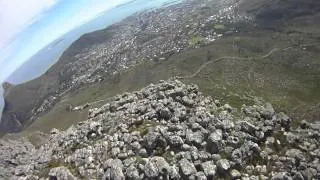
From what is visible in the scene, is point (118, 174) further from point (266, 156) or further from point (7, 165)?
point (7, 165)

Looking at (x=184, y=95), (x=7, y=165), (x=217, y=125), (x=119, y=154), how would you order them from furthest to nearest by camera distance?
(x=7, y=165)
(x=184, y=95)
(x=217, y=125)
(x=119, y=154)

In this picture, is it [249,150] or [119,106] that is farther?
[119,106]

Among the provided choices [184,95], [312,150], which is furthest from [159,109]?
[312,150]

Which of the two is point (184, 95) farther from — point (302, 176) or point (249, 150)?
point (302, 176)

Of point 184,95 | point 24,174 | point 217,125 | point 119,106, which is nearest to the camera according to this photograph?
point 217,125

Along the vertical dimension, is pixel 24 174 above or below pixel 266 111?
above

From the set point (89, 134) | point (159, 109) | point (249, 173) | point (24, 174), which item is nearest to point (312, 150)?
point (249, 173)
